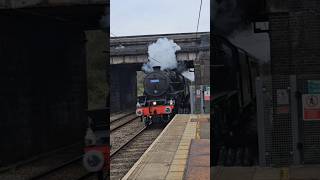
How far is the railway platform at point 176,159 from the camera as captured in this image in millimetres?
11297

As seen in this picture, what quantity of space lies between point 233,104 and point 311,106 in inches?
48.5

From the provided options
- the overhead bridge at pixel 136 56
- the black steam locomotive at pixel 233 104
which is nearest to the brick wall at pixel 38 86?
the black steam locomotive at pixel 233 104

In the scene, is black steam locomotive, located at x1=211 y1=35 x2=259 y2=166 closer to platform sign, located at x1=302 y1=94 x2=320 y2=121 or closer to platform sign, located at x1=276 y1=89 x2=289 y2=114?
platform sign, located at x1=276 y1=89 x2=289 y2=114

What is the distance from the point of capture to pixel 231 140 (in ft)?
27.2

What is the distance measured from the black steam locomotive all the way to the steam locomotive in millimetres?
19860

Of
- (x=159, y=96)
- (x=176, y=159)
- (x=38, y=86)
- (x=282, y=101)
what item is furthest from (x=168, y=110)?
(x=282, y=101)

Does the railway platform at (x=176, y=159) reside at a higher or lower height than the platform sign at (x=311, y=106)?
lower

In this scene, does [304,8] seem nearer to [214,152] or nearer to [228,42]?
[228,42]

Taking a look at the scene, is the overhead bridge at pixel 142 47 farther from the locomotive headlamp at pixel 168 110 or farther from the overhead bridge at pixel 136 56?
the locomotive headlamp at pixel 168 110

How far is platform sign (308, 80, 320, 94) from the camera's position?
316 inches

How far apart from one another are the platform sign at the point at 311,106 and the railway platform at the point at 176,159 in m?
3.19

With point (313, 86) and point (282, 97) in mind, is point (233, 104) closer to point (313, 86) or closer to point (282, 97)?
point (282, 97)

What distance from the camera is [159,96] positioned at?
2939 centimetres

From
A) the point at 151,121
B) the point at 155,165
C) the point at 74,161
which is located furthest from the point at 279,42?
the point at 151,121
